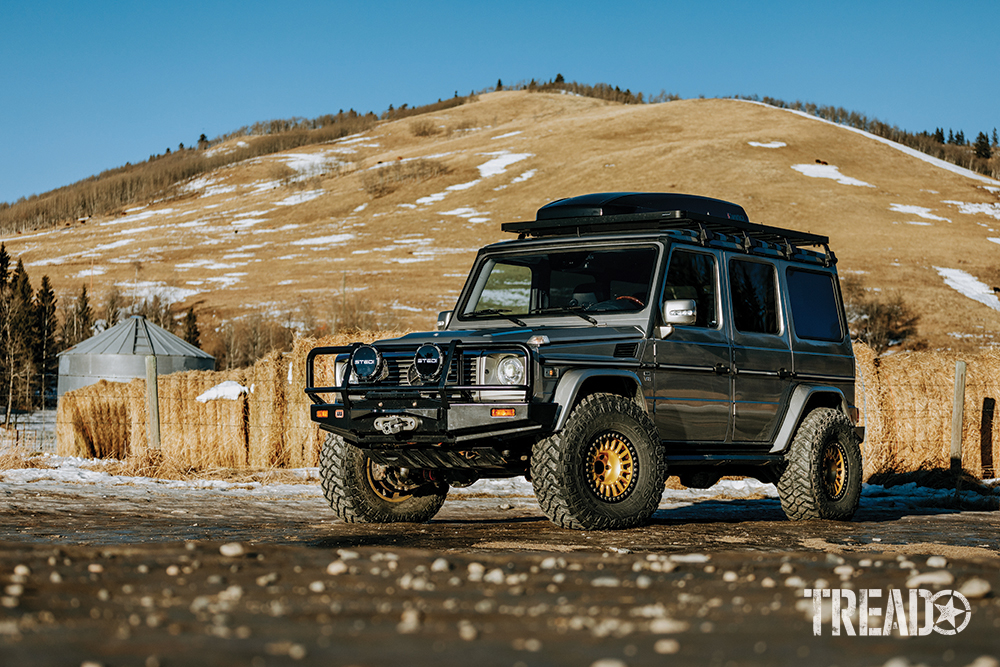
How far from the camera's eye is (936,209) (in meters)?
70.4

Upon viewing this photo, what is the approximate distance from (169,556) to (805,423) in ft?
20.6

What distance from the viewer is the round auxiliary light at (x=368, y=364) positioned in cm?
819

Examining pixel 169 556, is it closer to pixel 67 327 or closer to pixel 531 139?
pixel 67 327

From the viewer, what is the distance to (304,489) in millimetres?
13289

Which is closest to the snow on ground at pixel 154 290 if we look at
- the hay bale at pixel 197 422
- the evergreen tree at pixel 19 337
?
the evergreen tree at pixel 19 337

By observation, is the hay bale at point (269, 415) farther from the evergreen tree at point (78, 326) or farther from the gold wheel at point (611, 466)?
the evergreen tree at point (78, 326)

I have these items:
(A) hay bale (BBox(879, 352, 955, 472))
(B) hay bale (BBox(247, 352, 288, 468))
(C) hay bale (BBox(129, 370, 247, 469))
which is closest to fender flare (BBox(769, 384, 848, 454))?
(A) hay bale (BBox(879, 352, 955, 472))

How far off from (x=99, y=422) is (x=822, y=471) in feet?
43.6

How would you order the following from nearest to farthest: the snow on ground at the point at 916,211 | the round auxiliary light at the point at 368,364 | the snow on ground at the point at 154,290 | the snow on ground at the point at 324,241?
1. the round auxiliary light at the point at 368,364
2. the snow on ground at the point at 154,290
3. the snow on ground at the point at 916,211
4. the snow on ground at the point at 324,241

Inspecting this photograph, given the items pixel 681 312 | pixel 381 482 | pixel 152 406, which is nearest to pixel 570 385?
pixel 681 312

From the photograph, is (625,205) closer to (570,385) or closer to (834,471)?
(570,385)

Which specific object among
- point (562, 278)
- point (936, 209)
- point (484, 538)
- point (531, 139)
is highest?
point (531, 139)

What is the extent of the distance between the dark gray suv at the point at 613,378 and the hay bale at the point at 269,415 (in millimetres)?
7891

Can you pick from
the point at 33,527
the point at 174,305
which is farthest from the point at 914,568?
the point at 174,305
